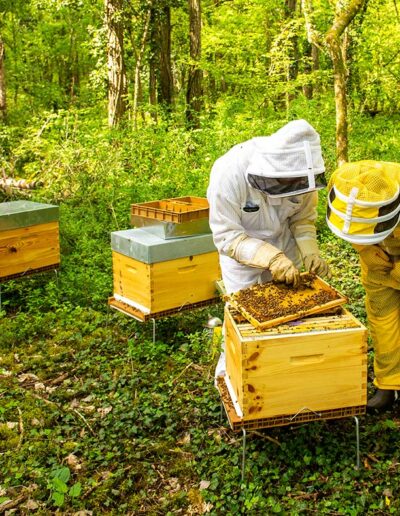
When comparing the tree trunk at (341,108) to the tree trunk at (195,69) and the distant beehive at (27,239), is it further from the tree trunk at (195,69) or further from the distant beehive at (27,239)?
the distant beehive at (27,239)

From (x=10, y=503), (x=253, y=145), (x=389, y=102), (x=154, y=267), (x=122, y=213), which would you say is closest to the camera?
(x=10, y=503)

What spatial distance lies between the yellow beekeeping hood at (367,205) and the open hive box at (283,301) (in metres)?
0.38

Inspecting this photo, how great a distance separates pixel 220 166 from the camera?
3.28 meters

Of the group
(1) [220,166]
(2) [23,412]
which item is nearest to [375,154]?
(1) [220,166]

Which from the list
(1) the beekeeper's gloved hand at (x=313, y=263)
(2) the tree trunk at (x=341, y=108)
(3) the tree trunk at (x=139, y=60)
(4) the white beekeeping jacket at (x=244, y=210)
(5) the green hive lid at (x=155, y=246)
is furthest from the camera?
(3) the tree trunk at (x=139, y=60)

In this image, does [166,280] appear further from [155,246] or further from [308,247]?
[308,247]

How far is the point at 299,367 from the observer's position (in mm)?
2715

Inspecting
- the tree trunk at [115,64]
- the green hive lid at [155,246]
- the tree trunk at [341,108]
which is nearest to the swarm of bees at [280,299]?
the green hive lid at [155,246]

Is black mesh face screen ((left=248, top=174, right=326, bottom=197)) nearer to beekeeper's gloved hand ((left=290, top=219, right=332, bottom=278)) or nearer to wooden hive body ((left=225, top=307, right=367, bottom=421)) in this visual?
beekeeper's gloved hand ((left=290, top=219, right=332, bottom=278))

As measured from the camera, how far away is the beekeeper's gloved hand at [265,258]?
305 cm

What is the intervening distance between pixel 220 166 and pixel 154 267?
1544 millimetres

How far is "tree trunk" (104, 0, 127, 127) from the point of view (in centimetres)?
1012

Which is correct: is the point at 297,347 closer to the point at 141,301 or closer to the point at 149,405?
the point at 149,405

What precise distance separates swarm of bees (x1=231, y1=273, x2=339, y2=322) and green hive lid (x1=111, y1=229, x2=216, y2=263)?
156cm
